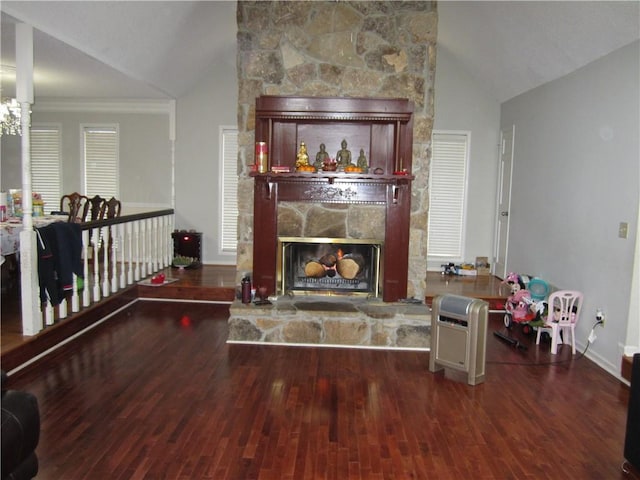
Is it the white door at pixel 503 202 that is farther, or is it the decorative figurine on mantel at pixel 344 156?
the white door at pixel 503 202

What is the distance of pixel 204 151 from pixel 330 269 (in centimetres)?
355

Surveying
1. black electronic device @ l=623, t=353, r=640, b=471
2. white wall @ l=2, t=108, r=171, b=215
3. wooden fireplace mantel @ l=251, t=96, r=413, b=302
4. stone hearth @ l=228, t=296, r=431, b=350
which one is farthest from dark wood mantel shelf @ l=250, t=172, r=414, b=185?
white wall @ l=2, t=108, r=171, b=215

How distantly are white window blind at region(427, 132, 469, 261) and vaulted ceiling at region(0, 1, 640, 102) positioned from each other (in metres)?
0.93

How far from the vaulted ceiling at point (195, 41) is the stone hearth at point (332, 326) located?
2728mm

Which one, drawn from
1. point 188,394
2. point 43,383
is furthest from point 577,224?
point 43,383

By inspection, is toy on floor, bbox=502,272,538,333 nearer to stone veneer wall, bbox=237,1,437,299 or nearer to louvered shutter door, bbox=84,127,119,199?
stone veneer wall, bbox=237,1,437,299

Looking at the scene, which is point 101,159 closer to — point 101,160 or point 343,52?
point 101,160

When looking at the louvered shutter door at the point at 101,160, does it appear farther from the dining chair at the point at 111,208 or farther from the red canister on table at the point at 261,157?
the red canister on table at the point at 261,157

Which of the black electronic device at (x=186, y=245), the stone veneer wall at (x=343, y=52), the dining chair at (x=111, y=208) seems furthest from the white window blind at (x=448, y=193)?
the dining chair at (x=111, y=208)

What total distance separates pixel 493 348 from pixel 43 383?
148 inches

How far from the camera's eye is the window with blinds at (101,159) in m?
7.97

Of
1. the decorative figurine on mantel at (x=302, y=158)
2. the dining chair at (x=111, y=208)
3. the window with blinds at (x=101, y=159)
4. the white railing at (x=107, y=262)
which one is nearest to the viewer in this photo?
the white railing at (x=107, y=262)

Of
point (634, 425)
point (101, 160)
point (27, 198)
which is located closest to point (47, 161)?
point (101, 160)

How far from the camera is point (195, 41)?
20.5 feet
